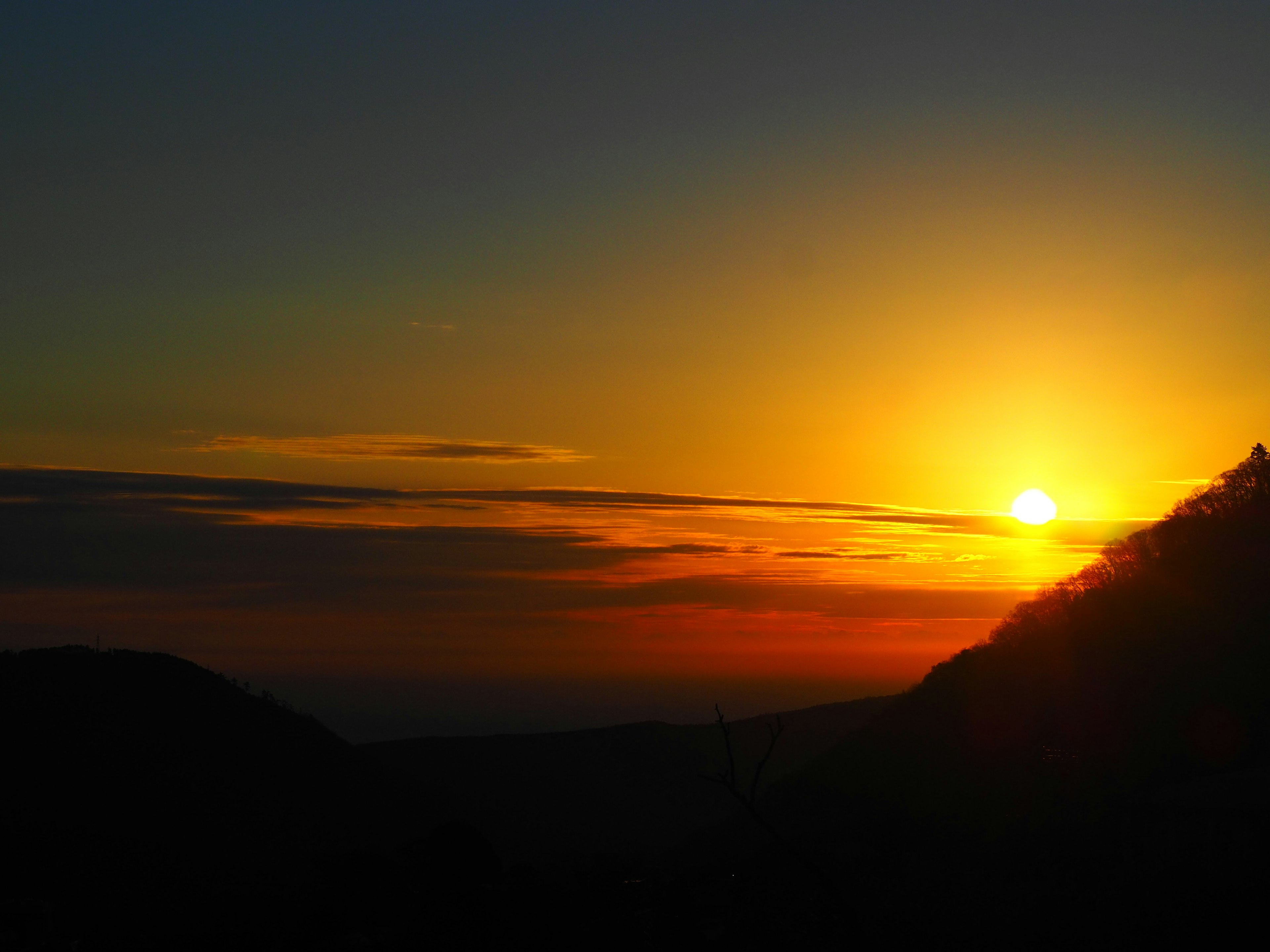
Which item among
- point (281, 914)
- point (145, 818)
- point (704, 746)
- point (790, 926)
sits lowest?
point (704, 746)

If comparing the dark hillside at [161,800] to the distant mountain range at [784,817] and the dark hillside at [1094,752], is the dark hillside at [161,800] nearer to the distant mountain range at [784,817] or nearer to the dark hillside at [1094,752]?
the distant mountain range at [784,817]

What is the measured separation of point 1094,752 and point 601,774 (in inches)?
1703

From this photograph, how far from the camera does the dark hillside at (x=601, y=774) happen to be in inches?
1895

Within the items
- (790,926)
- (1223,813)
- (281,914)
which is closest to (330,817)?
(281,914)

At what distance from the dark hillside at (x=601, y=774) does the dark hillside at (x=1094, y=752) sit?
31.1ft

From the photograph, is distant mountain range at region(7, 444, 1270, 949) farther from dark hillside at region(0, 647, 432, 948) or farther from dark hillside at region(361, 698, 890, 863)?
dark hillside at region(361, 698, 890, 863)

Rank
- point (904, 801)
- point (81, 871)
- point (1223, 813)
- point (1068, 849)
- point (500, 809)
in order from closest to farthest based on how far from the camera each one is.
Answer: point (1223, 813) → point (1068, 849) → point (904, 801) → point (81, 871) → point (500, 809)

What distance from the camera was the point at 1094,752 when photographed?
77.9 feet

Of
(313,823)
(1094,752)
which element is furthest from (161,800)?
(1094,752)

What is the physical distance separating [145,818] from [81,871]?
5.36m

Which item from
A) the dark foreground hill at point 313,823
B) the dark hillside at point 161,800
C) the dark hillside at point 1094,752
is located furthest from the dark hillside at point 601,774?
the dark hillside at point 1094,752

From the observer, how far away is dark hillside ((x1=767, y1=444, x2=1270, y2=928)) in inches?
623

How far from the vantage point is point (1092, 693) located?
88.8ft

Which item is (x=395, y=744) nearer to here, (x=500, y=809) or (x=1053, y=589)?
(x=500, y=809)
